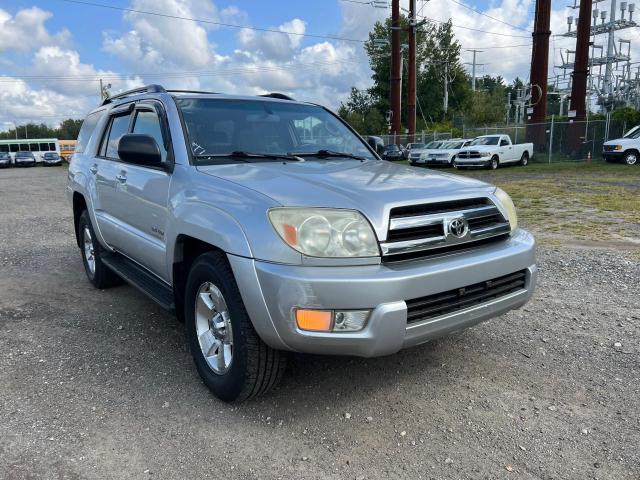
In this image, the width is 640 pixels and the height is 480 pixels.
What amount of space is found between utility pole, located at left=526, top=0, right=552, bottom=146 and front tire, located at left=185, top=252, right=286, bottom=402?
2672 centimetres

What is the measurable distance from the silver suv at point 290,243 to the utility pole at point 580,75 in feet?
84.1

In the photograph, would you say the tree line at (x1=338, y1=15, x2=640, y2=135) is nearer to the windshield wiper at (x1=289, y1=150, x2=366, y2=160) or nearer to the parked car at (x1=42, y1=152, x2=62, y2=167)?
the parked car at (x1=42, y1=152, x2=62, y2=167)

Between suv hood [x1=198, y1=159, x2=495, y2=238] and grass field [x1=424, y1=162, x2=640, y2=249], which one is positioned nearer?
suv hood [x1=198, y1=159, x2=495, y2=238]

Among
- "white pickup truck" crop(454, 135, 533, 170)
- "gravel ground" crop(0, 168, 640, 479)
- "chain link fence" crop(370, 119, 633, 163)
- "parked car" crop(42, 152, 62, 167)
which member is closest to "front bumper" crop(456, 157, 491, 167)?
"white pickup truck" crop(454, 135, 533, 170)

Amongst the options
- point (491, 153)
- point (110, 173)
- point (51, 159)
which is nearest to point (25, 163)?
point (51, 159)

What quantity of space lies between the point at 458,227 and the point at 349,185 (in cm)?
65

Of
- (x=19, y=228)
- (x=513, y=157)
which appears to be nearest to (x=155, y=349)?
(x=19, y=228)

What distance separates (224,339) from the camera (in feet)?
10.3

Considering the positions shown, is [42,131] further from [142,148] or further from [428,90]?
[142,148]

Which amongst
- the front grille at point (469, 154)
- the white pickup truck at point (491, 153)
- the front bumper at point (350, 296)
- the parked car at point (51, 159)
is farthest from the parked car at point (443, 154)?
the parked car at point (51, 159)

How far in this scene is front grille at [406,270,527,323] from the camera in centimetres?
270

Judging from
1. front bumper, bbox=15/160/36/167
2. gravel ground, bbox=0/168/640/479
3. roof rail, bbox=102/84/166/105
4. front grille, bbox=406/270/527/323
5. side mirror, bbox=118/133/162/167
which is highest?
roof rail, bbox=102/84/166/105

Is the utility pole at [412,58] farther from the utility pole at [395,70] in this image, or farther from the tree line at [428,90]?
the tree line at [428,90]

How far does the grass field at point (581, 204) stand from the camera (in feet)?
26.1
